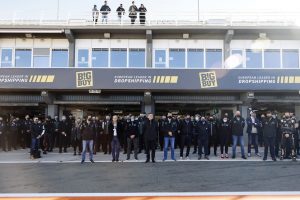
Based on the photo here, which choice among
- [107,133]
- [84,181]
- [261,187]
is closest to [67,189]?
[84,181]

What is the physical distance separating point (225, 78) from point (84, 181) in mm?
13891

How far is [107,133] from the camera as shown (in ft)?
52.4

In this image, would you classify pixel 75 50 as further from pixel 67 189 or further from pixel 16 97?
pixel 67 189

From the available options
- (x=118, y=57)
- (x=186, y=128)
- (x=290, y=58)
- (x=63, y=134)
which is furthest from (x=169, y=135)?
(x=290, y=58)

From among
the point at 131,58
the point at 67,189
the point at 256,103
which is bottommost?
the point at 67,189

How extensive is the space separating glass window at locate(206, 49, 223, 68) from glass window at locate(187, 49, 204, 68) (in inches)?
15.7

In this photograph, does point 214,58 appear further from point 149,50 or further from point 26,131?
point 26,131

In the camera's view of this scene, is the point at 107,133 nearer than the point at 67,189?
No

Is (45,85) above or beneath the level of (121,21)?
beneath

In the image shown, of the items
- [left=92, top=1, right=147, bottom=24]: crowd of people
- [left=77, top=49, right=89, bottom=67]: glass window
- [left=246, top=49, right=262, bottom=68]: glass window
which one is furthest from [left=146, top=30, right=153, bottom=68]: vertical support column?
[left=246, top=49, right=262, bottom=68]: glass window

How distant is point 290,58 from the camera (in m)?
23.6

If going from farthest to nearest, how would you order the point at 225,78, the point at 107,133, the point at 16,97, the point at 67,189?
the point at 16,97 < the point at 225,78 < the point at 107,133 < the point at 67,189

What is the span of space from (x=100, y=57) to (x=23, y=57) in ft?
16.7

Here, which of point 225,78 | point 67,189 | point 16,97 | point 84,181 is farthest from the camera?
point 16,97
